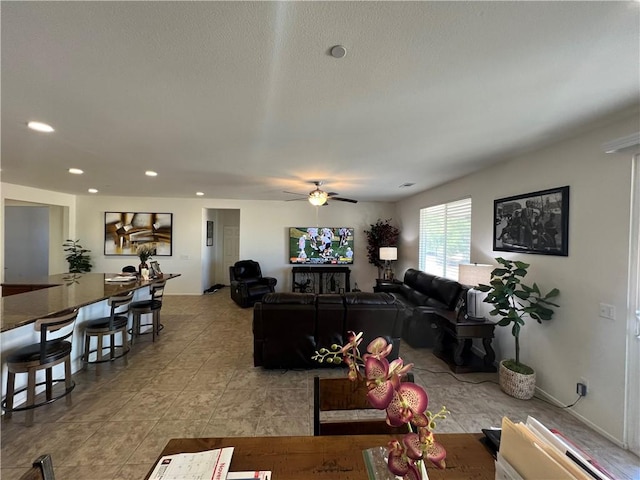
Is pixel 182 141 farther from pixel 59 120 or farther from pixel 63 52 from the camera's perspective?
pixel 63 52

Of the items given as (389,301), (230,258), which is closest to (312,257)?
(230,258)

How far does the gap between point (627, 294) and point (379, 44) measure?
2676 mm

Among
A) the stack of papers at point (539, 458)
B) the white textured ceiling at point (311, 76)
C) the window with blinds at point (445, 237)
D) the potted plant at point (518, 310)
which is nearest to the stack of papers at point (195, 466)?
the stack of papers at point (539, 458)

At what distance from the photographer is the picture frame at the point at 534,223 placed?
2658mm

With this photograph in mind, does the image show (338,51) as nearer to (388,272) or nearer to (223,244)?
(388,272)

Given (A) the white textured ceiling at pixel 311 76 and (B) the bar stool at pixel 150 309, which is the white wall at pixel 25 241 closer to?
(B) the bar stool at pixel 150 309

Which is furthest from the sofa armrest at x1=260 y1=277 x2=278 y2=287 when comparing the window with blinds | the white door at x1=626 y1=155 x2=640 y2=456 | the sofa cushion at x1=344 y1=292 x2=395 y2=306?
the white door at x1=626 y1=155 x2=640 y2=456

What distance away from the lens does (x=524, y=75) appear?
5.39ft

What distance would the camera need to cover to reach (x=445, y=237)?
5.01 meters

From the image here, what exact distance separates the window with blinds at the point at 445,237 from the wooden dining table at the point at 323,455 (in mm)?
3699

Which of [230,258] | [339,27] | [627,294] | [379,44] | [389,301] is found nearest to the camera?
[339,27]

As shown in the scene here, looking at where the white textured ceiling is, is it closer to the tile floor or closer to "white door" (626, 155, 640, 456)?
"white door" (626, 155, 640, 456)

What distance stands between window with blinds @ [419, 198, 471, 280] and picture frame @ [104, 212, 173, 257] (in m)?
6.43

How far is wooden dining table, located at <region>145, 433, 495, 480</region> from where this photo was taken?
37.1 inches
